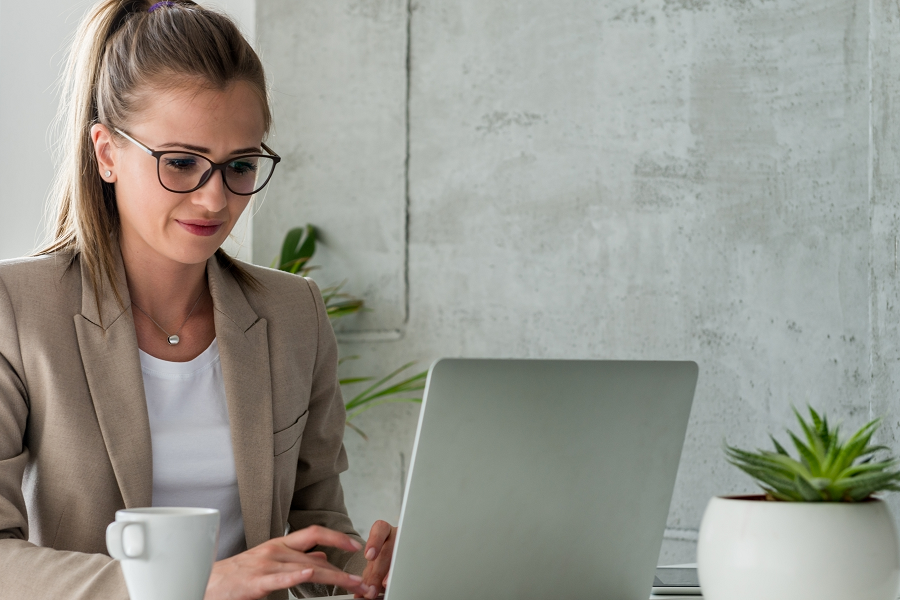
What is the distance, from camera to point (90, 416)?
1.40 metres

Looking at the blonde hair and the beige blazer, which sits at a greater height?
the blonde hair

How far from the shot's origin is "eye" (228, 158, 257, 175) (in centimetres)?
145

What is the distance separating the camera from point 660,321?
2.89 meters

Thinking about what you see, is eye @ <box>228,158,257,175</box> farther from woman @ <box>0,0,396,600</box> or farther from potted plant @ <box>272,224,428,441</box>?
potted plant @ <box>272,224,428,441</box>

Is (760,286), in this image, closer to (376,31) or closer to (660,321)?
(660,321)

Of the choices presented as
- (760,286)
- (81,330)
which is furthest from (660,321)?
(81,330)

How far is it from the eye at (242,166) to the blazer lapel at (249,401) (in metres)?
0.27

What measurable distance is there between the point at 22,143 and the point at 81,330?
6.68ft

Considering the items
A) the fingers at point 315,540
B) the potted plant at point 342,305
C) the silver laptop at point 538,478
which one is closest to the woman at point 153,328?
the fingers at point 315,540

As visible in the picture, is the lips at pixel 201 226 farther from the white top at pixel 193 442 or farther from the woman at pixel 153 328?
the white top at pixel 193 442

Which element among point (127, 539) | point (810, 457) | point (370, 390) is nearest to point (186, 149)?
point (127, 539)

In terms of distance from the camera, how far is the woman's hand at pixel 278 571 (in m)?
1.01

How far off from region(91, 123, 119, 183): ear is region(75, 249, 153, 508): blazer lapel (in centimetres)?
20

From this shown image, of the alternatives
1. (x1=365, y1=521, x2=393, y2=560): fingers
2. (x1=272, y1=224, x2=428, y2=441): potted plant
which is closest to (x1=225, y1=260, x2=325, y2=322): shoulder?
(x1=365, y1=521, x2=393, y2=560): fingers
